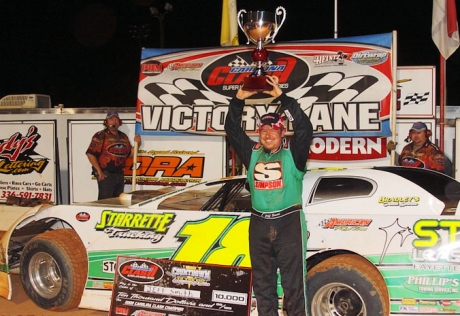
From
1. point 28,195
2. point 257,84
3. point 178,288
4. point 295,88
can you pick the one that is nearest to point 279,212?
point 257,84

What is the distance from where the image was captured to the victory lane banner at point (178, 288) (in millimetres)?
4832

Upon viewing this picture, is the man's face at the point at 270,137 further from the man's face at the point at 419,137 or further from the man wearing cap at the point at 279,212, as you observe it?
the man's face at the point at 419,137

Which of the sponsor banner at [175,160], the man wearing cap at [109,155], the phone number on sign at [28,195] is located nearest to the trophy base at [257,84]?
the sponsor banner at [175,160]

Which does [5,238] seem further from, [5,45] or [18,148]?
[5,45]

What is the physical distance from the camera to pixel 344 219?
4.67m

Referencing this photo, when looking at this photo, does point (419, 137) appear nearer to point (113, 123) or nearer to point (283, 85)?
point (283, 85)

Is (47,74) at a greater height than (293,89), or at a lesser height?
greater

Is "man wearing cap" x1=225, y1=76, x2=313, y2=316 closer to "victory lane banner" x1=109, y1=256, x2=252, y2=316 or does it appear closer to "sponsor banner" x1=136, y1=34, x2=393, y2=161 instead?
"victory lane banner" x1=109, y1=256, x2=252, y2=316

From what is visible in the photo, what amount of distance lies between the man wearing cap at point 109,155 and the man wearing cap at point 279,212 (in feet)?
15.8

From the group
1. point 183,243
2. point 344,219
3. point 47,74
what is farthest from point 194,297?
point 47,74

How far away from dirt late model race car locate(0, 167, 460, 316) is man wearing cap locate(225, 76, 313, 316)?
30cm

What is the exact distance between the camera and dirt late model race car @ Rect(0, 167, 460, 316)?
4.42m

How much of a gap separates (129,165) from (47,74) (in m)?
40.5

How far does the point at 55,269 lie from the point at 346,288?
2.88m
